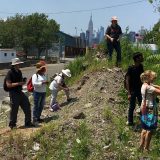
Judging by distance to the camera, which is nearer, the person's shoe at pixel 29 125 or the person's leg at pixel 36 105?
the person's shoe at pixel 29 125

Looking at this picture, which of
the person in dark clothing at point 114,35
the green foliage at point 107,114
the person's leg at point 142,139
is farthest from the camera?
the person in dark clothing at point 114,35

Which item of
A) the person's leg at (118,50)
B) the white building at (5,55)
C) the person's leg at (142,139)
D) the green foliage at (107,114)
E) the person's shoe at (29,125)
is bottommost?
the white building at (5,55)

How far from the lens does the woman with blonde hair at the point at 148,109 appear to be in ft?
32.4

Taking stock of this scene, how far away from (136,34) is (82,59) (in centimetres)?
241

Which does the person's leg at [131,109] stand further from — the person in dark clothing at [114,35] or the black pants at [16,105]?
the person in dark clothing at [114,35]

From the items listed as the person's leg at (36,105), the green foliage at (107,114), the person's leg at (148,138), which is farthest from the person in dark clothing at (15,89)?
the person's leg at (148,138)

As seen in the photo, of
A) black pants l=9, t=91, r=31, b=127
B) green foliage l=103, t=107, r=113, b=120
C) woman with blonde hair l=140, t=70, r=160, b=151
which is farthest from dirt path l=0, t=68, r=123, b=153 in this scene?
woman with blonde hair l=140, t=70, r=160, b=151

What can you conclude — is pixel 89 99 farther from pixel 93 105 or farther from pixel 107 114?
pixel 107 114

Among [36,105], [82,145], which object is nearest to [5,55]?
[36,105]

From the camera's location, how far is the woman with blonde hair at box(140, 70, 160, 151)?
987cm

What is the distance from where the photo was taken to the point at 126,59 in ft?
55.2

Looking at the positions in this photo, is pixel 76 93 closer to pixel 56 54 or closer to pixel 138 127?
pixel 138 127

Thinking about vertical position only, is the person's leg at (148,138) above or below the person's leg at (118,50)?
below

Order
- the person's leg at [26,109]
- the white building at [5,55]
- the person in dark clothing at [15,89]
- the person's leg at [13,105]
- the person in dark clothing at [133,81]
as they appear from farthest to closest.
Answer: the white building at [5,55]
the person's leg at [26,109]
the person's leg at [13,105]
the person in dark clothing at [15,89]
the person in dark clothing at [133,81]
